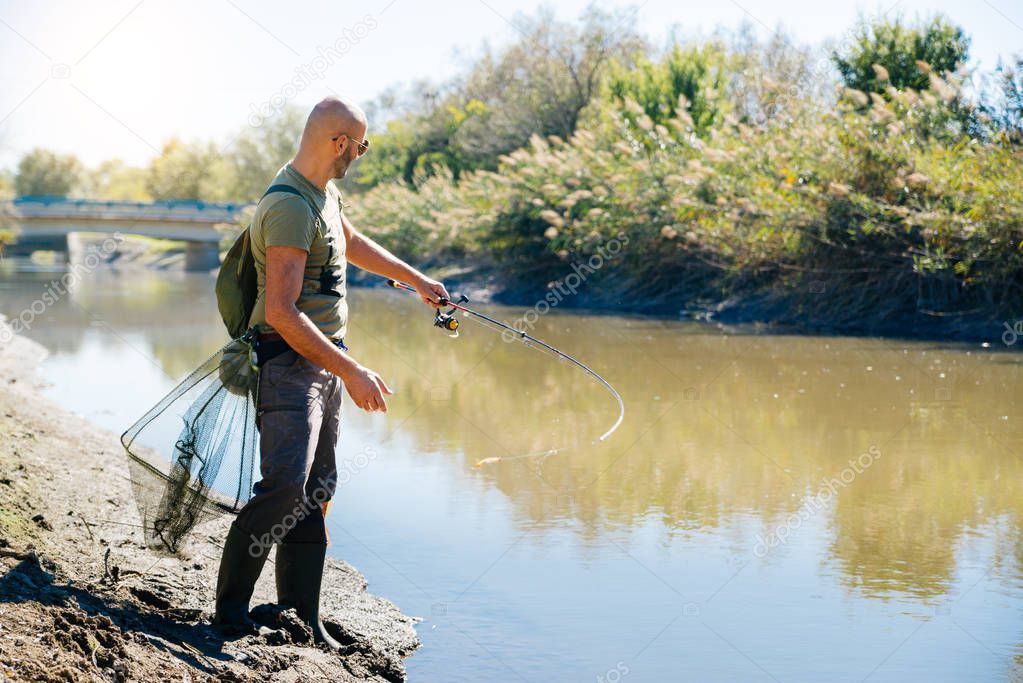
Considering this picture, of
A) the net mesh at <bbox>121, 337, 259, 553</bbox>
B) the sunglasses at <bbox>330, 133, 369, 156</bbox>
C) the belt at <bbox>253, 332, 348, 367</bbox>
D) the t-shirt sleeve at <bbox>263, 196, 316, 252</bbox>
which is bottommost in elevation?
the net mesh at <bbox>121, 337, 259, 553</bbox>

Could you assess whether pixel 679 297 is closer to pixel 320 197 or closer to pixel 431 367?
pixel 431 367

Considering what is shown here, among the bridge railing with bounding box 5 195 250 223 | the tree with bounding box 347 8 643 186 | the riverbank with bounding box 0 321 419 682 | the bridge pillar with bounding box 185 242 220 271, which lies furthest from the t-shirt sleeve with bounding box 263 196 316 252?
the bridge pillar with bounding box 185 242 220 271

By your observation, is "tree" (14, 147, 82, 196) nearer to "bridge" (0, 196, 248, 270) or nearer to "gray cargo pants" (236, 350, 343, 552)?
"bridge" (0, 196, 248, 270)

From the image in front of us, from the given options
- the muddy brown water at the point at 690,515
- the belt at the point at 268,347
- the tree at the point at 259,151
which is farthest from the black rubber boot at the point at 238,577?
the tree at the point at 259,151

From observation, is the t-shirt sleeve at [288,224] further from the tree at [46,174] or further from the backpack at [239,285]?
the tree at [46,174]

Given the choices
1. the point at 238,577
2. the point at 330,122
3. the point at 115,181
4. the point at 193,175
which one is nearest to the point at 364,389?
the point at 238,577

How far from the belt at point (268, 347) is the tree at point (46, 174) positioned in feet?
275

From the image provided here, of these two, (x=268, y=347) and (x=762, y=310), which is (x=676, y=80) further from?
(x=268, y=347)

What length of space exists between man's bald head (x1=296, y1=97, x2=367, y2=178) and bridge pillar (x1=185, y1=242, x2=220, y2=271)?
170ft

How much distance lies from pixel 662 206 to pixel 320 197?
15.8 m

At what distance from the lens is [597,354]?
43.1 feet

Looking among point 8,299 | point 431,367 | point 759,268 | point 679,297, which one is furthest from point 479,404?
point 8,299

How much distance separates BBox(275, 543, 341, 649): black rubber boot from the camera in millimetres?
3867

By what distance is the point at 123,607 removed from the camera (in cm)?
366
